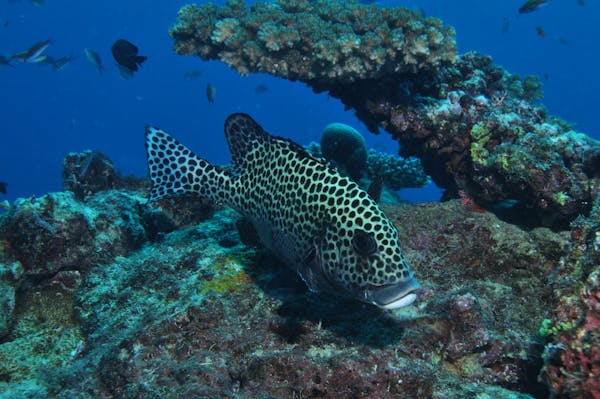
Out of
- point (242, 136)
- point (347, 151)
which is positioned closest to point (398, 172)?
point (347, 151)

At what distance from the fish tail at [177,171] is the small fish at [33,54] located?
31.1 feet

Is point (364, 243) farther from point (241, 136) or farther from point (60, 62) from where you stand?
point (60, 62)

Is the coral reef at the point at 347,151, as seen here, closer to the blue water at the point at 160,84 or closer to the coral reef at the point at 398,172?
the coral reef at the point at 398,172

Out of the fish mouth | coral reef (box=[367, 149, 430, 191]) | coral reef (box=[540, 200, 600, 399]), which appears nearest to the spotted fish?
the fish mouth

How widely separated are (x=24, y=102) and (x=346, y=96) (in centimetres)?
13872

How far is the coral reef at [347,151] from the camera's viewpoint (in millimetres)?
10266

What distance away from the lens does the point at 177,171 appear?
14.9 ft

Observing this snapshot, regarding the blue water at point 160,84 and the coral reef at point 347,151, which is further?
the blue water at point 160,84

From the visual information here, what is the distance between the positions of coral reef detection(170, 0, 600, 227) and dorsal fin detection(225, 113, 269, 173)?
114 inches

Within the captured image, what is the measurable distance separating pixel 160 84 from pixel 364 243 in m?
146

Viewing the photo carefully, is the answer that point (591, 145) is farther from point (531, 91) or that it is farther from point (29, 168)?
point (29, 168)

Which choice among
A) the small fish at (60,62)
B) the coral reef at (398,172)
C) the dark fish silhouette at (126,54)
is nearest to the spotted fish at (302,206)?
the dark fish silhouette at (126,54)

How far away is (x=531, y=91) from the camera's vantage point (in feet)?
31.7

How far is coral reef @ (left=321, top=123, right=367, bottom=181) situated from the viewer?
1027 cm
